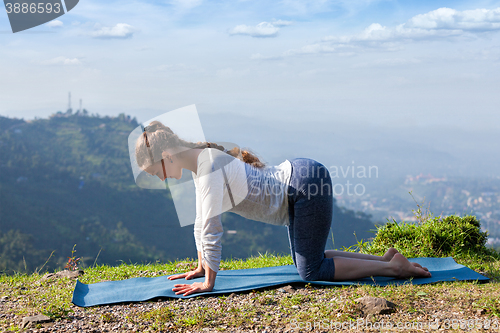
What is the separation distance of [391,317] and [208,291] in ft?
4.35

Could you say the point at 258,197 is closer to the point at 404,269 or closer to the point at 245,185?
the point at 245,185

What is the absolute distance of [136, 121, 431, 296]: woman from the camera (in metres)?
2.90

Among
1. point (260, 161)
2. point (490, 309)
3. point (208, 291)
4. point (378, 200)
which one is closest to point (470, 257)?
point (490, 309)

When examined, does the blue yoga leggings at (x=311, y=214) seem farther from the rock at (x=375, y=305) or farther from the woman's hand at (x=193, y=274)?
the woman's hand at (x=193, y=274)

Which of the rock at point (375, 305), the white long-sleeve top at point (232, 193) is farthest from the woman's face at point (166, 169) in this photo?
the rock at point (375, 305)

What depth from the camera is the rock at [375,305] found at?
2.48 m

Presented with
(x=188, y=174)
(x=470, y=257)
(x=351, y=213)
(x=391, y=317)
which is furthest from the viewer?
(x=351, y=213)

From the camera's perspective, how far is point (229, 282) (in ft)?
10.9

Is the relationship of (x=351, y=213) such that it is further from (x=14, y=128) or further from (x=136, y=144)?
(x=14, y=128)

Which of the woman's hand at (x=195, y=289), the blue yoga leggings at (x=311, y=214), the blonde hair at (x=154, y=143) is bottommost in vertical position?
the woman's hand at (x=195, y=289)

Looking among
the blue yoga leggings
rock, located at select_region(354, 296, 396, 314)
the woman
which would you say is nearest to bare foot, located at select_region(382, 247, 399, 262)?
→ the woman

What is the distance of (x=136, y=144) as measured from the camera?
299cm

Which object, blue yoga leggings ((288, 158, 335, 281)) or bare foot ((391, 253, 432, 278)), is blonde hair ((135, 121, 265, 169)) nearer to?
blue yoga leggings ((288, 158, 335, 281))

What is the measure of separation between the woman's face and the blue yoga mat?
91cm
